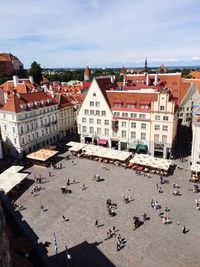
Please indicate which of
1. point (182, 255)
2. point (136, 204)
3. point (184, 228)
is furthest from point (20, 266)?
point (136, 204)

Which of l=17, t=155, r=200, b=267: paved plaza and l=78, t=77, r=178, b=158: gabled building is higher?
l=78, t=77, r=178, b=158: gabled building

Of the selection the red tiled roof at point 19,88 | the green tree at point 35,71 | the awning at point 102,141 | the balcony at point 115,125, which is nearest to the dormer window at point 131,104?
the balcony at point 115,125

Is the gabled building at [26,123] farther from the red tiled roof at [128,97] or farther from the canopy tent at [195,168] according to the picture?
the canopy tent at [195,168]

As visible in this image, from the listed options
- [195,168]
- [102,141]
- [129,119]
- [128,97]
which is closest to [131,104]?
[128,97]

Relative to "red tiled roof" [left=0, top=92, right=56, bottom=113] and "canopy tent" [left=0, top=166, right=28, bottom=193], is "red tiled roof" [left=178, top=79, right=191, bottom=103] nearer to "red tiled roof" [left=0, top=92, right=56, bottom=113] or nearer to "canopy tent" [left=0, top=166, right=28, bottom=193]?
"red tiled roof" [left=0, top=92, right=56, bottom=113]

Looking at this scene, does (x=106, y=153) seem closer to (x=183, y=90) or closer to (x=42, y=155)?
(x=42, y=155)

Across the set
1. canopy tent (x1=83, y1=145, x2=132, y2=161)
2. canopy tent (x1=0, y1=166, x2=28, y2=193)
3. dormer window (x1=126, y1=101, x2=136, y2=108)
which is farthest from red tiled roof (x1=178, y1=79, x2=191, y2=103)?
canopy tent (x1=0, y1=166, x2=28, y2=193)

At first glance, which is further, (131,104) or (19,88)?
(19,88)
